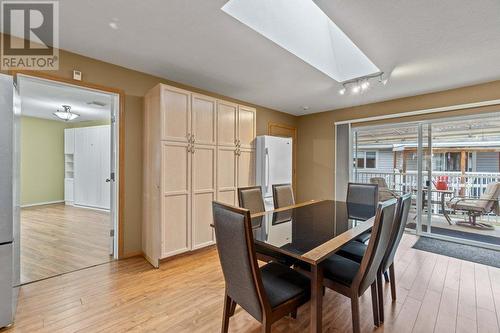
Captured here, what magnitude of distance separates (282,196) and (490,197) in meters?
3.40

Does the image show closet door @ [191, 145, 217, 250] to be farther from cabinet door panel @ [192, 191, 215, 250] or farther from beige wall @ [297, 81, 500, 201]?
beige wall @ [297, 81, 500, 201]

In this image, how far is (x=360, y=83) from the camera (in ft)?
11.2

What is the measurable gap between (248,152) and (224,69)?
1416 millimetres

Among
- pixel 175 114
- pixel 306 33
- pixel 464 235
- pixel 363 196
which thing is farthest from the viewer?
pixel 464 235

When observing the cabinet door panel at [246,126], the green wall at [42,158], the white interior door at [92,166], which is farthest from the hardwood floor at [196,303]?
the green wall at [42,158]

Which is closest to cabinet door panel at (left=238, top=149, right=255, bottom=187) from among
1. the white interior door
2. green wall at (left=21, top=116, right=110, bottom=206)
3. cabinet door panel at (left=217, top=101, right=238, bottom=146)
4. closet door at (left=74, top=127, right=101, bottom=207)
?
cabinet door panel at (left=217, top=101, right=238, bottom=146)

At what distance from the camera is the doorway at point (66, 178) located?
9.86 feet

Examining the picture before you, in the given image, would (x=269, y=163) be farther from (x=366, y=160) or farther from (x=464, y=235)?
(x=464, y=235)

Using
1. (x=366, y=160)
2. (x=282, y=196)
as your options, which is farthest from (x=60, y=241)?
(x=366, y=160)

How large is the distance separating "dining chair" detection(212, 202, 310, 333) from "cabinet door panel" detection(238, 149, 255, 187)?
2332 millimetres

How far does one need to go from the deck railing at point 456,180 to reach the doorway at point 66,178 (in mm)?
4808

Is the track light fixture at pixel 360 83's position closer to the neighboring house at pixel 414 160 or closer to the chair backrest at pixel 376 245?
the neighboring house at pixel 414 160

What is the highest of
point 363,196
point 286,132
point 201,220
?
point 286,132

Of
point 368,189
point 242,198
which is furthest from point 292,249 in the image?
point 368,189
